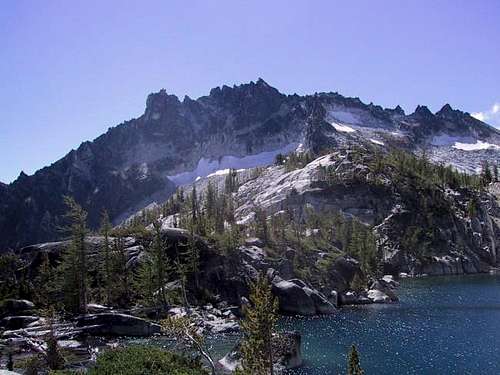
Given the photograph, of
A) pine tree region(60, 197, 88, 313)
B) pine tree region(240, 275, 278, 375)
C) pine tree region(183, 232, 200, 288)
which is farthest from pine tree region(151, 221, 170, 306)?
pine tree region(240, 275, 278, 375)

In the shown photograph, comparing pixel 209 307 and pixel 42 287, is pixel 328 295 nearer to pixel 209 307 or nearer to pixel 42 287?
pixel 209 307

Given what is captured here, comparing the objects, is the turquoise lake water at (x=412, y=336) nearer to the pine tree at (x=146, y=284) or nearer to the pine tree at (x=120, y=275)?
the pine tree at (x=146, y=284)

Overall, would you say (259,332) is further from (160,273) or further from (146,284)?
(146,284)

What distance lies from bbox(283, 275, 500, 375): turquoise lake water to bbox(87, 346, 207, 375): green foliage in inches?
805

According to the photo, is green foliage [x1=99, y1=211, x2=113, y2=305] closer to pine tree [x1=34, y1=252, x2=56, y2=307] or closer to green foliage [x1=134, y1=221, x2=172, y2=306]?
green foliage [x1=134, y1=221, x2=172, y2=306]

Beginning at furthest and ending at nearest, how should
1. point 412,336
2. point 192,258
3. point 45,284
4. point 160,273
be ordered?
point 192,258 → point 160,273 → point 45,284 → point 412,336

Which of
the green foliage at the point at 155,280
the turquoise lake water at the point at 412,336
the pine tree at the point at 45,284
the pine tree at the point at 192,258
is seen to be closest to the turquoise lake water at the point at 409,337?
the turquoise lake water at the point at 412,336

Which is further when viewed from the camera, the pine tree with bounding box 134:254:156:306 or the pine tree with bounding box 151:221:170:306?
the pine tree with bounding box 151:221:170:306

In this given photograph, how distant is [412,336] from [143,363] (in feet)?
163

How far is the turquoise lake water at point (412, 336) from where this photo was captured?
58656 millimetres

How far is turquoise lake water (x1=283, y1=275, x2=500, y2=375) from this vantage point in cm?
5866

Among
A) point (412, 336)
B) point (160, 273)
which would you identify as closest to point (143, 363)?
point (412, 336)

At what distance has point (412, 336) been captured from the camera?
244ft

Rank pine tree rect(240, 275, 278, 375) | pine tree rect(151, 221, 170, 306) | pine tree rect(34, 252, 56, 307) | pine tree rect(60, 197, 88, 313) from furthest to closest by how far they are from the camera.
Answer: pine tree rect(151, 221, 170, 306)
pine tree rect(34, 252, 56, 307)
pine tree rect(60, 197, 88, 313)
pine tree rect(240, 275, 278, 375)
